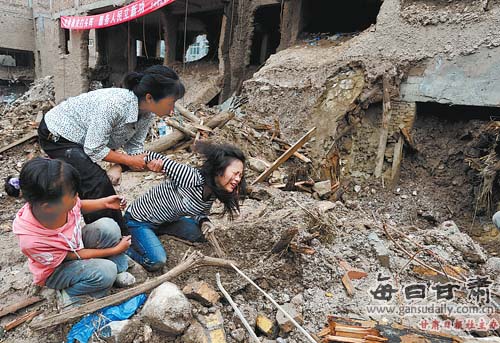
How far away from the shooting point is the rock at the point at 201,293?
83.6 inches

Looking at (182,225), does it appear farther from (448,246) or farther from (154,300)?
(448,246)

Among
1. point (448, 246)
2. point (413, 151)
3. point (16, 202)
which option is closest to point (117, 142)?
point (16, 202)

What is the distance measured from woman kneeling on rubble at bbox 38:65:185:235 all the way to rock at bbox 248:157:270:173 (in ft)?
9.61

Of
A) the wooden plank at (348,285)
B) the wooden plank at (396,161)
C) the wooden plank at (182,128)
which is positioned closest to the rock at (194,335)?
the wooden plank at (348,285)

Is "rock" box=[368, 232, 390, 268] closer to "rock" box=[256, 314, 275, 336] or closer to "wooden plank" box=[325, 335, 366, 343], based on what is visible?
"wooden plank" box=[325, 335, 366, 343]

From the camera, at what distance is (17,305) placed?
7.25 ft

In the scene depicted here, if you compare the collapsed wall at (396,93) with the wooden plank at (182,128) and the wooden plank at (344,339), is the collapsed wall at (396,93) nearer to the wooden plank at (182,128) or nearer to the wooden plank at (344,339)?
the wooden plank at (182,128)

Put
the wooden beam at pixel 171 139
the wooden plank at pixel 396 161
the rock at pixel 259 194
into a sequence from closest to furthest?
the rock at pixel 259 194, the wooden beam at pixel 171 139, the wooden plank at pixel 396 161

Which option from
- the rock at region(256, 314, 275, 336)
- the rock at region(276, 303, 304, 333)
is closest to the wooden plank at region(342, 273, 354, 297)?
the rock at region(276, 303, 304, 333)

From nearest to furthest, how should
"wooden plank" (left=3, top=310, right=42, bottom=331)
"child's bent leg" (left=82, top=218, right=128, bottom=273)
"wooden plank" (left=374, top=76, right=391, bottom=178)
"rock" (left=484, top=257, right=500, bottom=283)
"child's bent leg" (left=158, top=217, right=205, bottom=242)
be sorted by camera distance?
"wooden plank" (left=3, top=310, right=42, bottom=331) → "child's bent leg" (left=82, top=218, right=128, bottom=273) → "child's bent leg" (left=158, top=217, right=205, bottom=242) → "rock" (left=484, top=257, right=500, bottom=283) → "wooden plank" (left=374, top=76, right=391, bottom=178)

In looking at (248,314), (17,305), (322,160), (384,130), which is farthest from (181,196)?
(384,130)

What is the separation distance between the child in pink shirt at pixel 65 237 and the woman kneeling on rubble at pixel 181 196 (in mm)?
271

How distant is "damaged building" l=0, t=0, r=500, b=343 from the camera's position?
2.19 m

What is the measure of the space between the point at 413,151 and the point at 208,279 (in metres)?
6.18
